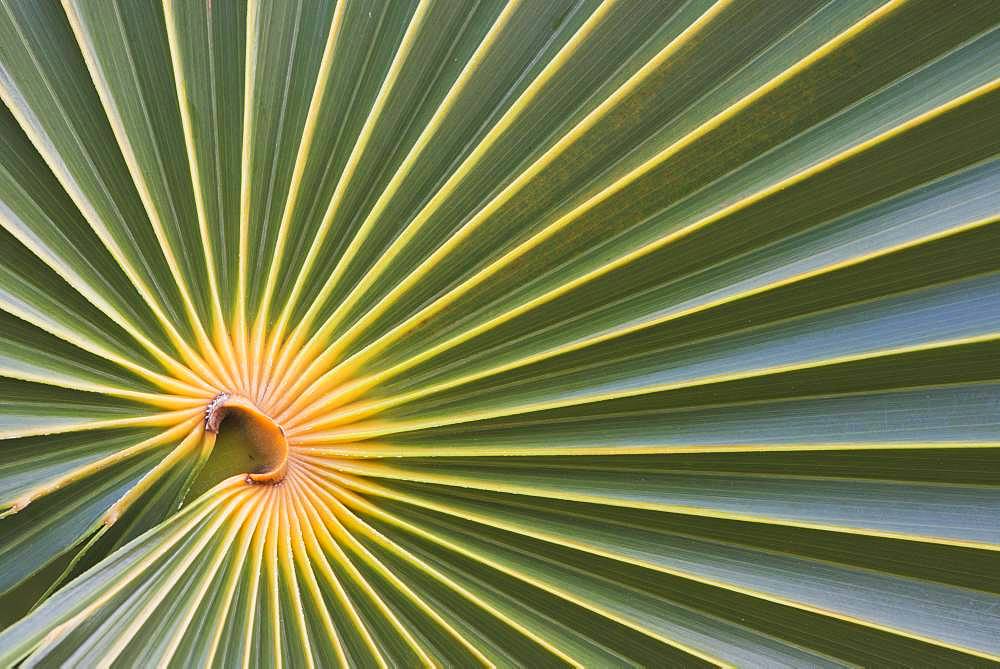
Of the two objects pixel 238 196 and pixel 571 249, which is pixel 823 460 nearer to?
pixel 571 249

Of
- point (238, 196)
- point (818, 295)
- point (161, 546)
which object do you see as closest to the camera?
point (161, 546)

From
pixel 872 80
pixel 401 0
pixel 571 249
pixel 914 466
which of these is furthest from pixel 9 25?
pixel 914 466

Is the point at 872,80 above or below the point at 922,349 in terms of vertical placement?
above

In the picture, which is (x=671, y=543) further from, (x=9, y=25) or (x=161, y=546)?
(x=9, y=25)

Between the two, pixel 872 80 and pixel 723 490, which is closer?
pixel 872 80

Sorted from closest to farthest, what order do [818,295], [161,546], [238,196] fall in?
[161,546]
[818,295]
[238,196]

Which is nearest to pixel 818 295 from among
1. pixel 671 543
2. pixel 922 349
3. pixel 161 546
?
pixel 922 349

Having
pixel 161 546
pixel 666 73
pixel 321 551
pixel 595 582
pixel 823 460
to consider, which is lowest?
pixel 161 546
